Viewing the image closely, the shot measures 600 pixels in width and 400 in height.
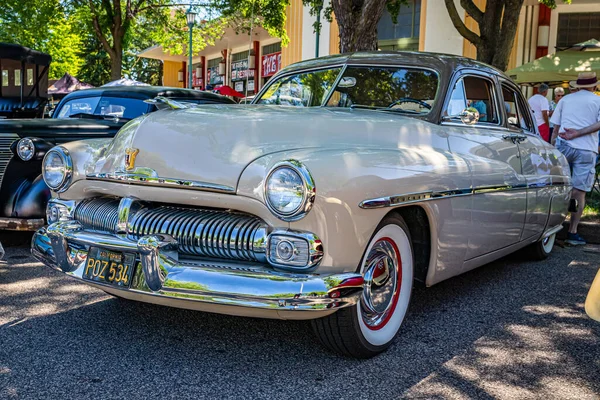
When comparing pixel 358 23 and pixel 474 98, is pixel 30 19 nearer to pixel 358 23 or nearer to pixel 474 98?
pixel 358 23

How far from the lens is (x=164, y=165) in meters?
3.19

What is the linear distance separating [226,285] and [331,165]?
702 millimetres

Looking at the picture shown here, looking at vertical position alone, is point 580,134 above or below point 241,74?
below

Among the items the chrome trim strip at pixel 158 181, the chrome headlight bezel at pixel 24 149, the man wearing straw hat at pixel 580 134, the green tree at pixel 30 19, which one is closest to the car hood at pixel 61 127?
the chrome headlight bezel at pixel 24 149

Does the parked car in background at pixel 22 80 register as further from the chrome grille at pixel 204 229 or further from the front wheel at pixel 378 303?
the front wheel at pixel 378 303

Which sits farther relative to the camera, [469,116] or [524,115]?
[524,115]

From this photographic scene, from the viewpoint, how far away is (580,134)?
6227mm

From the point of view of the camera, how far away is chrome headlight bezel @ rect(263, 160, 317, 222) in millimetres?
2795

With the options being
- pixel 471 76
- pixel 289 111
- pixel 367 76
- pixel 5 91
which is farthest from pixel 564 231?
pixel 5 91

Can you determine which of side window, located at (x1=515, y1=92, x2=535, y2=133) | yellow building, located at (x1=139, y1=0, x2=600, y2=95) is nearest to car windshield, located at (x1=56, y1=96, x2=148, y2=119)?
side window, located at (x1=515, y1=92, x2=535, y2=133)

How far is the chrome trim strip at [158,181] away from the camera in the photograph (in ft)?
9.84

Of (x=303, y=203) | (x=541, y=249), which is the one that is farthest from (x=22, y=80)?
(x=303, y=203)

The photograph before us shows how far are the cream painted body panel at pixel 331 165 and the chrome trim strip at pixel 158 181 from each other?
0.08 feet

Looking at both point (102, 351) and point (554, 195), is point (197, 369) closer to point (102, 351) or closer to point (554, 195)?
point (102, 351)
